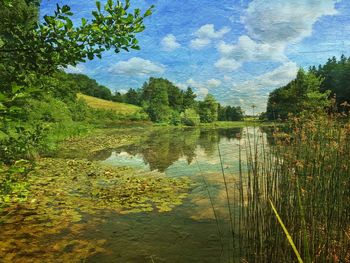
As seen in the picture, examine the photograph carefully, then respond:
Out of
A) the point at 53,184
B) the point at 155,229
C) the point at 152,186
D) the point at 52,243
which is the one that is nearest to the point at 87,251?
the point at 52,243

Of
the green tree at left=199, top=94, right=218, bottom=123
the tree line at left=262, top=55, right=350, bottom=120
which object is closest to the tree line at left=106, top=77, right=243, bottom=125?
the green tree at left=199, top=94, right=218, bottom=123

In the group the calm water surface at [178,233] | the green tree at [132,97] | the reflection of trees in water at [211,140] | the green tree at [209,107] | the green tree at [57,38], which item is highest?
the green tree at [132,97]

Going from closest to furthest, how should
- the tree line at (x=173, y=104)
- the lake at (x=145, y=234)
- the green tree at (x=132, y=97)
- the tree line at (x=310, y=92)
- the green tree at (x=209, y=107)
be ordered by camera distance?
the lake at (x=145, y=234) < the tree line at (x=310, y=92) < the tree line at (x=173, y=104) < the green tree at (x=209, y=107) < the green tree at (x=132, y=97)

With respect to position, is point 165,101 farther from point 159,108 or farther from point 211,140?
point 211,140

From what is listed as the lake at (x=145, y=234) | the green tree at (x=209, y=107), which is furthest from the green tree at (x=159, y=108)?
the lake at (x=145, y=234)

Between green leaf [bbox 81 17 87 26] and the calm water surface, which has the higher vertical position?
green leaf [bbox 81 17 87 26]

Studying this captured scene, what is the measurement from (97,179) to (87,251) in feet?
15.2

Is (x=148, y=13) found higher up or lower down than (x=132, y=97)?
lower down

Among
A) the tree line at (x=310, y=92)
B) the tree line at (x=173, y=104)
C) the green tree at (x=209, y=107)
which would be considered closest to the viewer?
the tree line at (x=310, y=92)

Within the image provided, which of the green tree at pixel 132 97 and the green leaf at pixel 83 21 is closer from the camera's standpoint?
the green leaf at pixel 83 21

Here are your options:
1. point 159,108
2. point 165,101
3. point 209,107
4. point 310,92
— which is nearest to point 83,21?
point 310,92

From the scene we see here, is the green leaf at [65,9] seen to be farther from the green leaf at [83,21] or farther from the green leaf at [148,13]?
the green leaf at [148,13]

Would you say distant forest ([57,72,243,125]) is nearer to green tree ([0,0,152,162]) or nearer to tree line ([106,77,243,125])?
tree line ([106,77,243,125])

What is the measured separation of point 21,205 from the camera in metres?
6.47
